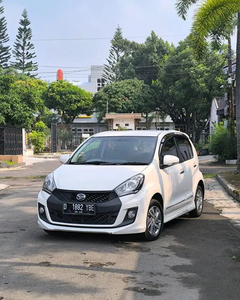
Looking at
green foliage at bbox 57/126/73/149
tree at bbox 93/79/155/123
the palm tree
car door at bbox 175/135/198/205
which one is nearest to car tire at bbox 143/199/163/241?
car door at bbox 175/135/198/205

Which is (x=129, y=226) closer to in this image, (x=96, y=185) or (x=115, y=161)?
(x=96, y=185)

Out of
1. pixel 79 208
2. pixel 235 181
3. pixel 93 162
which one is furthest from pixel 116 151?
pixel 235 181

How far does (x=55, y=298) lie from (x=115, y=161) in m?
3.21

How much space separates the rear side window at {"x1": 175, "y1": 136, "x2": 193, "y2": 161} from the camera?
26.9 feet

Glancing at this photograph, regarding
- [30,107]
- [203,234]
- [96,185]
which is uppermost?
[30,107]

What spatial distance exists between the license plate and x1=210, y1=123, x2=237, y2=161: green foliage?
1892cm

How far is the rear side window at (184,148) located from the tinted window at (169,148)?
0.25 meters

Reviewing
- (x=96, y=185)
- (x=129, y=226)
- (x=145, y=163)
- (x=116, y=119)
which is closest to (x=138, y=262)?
(x=129, y=226)

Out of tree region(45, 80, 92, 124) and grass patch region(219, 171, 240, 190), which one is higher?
tree region(45, 80, 92, 124)

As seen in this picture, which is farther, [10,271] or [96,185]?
[96,185]

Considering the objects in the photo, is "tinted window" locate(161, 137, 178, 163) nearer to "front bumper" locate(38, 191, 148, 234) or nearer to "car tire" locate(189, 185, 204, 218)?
"car tire" locate(189, 185, 204, 218)

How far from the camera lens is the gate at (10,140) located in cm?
2707

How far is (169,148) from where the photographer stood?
7719 millimetres

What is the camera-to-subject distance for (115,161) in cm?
706
